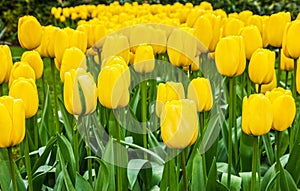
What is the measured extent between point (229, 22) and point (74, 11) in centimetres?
489

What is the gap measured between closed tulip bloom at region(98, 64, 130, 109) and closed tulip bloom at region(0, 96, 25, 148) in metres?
0.26

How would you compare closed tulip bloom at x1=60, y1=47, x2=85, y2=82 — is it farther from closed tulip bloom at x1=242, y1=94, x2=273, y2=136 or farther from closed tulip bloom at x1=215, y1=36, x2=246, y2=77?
closed tulip bloom at x1=242, y1=94, x2=273, y2=136

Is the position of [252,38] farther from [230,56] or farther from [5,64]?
[5,64]

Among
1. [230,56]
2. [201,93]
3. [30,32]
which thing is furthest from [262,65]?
[30,32]

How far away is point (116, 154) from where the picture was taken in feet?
6.46

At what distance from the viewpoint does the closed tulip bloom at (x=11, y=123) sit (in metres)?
1.57

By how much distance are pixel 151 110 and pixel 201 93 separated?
2.67ft

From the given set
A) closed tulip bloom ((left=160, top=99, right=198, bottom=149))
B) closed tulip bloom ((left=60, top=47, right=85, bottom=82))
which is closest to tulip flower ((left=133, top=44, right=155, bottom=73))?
closed tulip bloom ((left=60, top=47, right=85, bottom=82))

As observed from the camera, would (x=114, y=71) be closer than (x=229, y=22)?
Yes

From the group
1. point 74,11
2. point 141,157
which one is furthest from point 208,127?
point 74,11

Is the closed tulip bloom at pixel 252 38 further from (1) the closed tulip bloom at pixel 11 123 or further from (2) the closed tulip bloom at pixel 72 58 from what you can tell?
(1) the closed tulip bloom at pixel 11 123

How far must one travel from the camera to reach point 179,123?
5.08 ft

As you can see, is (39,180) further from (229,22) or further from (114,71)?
(229,22)

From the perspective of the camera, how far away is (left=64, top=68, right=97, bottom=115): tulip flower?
1768 mm
